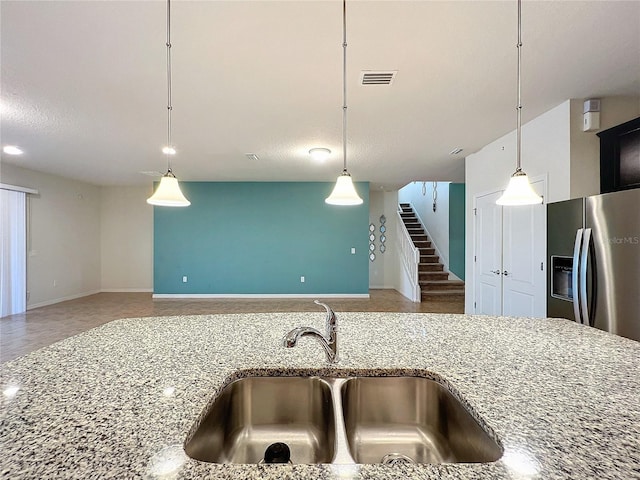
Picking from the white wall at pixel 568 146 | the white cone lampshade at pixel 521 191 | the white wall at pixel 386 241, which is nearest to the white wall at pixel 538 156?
the white wall at pixel 568 146

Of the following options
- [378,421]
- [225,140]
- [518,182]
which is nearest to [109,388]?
[378,421]

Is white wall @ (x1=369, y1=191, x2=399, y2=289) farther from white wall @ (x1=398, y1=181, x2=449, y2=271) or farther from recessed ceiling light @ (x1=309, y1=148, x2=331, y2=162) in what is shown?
recessed ceiling light @ (x1=309, y1=148, x2=331, y2=162)

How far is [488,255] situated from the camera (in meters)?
4.27

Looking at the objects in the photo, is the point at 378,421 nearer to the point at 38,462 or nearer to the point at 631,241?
the point at 38,462

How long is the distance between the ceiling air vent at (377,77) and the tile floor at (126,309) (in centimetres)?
406

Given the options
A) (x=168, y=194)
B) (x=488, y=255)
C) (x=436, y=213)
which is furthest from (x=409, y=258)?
(x=168, y=194)

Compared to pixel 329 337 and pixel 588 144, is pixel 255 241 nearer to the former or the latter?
pixel 588 144

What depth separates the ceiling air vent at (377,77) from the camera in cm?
243

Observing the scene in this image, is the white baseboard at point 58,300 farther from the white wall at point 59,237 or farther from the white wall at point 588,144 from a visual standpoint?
the white wall at point 588,144

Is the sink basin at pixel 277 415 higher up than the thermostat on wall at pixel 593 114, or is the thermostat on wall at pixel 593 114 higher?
the thermostat on wall at pixel 593 114

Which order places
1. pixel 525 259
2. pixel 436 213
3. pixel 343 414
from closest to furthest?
pixel 343 414 → pixel 525 259 → pixel 436 213

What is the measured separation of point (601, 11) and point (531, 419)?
2398mm

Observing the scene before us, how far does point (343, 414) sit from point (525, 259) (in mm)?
3408

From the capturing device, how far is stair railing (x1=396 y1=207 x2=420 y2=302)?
21.7ft
